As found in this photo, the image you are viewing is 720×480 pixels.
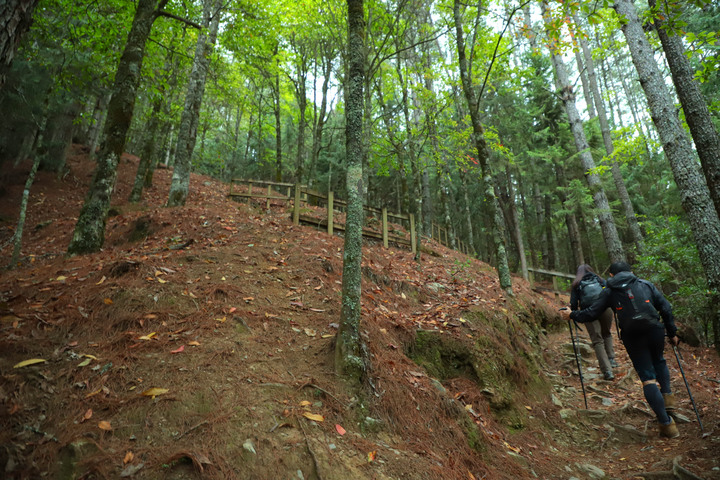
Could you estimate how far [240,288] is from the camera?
566cm

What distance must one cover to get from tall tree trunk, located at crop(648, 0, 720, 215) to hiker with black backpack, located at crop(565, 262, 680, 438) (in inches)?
58.7

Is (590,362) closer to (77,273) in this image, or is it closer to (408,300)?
(408,300)

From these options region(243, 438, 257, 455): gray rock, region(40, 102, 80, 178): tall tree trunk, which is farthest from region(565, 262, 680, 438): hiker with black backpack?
region(40, 102, 80, 178): tall tree trunk

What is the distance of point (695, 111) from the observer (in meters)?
5.56

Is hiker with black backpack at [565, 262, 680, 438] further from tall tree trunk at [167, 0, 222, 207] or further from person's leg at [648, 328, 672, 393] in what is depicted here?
tall tree trunk at [167, 0, 222, 207]

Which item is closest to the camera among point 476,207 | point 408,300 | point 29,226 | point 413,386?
point 413,386

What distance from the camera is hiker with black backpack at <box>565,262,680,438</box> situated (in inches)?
188

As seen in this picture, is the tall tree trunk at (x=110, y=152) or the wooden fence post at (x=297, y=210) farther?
the wooden fence post at (x=297, y=210)

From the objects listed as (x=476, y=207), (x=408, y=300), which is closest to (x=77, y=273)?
(x=408, y=300)

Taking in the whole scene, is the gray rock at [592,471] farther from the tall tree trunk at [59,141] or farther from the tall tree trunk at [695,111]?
the tall tree trunk at [59,141]

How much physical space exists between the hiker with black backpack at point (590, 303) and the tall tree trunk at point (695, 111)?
2.56 m

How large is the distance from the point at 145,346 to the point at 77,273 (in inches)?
115

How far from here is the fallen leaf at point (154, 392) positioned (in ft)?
10.3

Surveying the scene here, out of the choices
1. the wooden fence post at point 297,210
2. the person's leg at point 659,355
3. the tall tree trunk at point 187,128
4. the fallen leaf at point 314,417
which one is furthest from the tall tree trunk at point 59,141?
the person's leg at point 659,355
